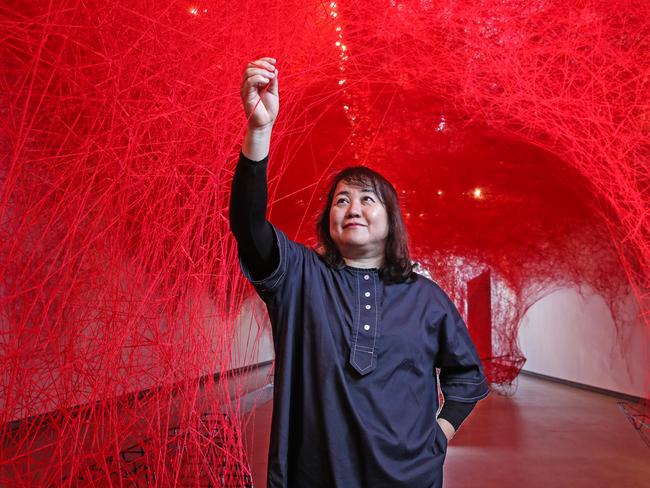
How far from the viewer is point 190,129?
2.20m

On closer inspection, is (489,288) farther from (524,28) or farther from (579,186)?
(524,28)

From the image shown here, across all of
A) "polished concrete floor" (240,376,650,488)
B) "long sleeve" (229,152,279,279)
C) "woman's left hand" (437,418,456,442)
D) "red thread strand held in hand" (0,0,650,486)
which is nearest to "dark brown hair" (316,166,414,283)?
"long sleeve" (229,152,279,279)

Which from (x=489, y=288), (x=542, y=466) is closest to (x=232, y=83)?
(x=542, y=466)

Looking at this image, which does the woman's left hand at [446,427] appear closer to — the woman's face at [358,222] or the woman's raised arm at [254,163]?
the woman's face at [358,222]

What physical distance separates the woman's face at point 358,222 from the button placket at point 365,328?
9 cm

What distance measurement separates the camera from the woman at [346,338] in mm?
1035

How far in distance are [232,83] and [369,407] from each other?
4.86ft

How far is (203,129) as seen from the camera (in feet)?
7.12

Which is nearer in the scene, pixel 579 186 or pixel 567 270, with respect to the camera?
pixel 579 186

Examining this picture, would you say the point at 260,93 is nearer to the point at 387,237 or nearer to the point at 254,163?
the point at 254,163

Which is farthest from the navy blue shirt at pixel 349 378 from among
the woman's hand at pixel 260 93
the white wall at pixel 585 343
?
the white wall at pixel 585 343

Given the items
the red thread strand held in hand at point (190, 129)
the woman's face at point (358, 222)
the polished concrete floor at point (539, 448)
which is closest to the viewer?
the woman's face at point (358, 222)

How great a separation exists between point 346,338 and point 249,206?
35 cm

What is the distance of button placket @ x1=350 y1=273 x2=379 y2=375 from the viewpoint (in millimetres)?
1102
